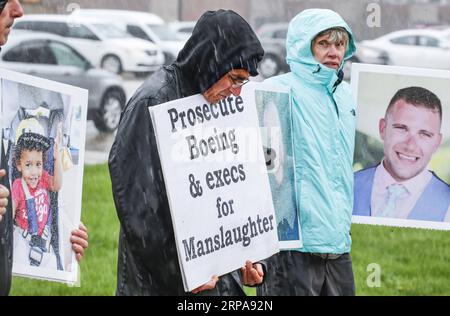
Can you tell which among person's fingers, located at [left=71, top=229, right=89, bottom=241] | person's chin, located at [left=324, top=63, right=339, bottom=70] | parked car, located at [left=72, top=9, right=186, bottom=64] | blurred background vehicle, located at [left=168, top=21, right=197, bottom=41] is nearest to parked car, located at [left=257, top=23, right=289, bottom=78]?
blurred background vehicle, located at [left=168, top=21, right=197, bottom=41]

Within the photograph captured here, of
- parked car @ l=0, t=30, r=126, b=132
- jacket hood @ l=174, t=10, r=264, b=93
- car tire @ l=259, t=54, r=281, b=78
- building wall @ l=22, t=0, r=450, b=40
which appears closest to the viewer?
jacket hood @ l=174, t=10, r=264, b=93

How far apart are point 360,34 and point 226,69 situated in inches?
836

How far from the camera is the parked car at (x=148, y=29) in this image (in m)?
19.2

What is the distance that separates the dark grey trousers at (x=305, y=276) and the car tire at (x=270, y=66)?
41.2 feet

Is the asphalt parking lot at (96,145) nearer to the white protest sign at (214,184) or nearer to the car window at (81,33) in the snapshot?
the car window at (81,33)

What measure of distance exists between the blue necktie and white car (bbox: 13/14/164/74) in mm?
11675

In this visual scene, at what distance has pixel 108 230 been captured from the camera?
876cm

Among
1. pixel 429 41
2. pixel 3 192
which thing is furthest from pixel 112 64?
pixel 3 192

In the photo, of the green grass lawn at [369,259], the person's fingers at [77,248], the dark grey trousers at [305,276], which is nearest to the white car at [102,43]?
the green grass lawn at [369,259]

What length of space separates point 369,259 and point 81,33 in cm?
1047

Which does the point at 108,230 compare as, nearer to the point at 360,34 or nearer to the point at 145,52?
the point at 145,52

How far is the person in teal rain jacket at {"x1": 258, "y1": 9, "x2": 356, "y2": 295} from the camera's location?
5.36 meters

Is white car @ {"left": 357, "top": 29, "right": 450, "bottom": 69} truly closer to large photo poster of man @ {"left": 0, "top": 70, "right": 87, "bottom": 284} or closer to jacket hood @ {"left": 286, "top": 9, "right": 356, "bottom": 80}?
jacket hood @ {"left": 286, "top": 9, "right": 356, "bottom": 80}
